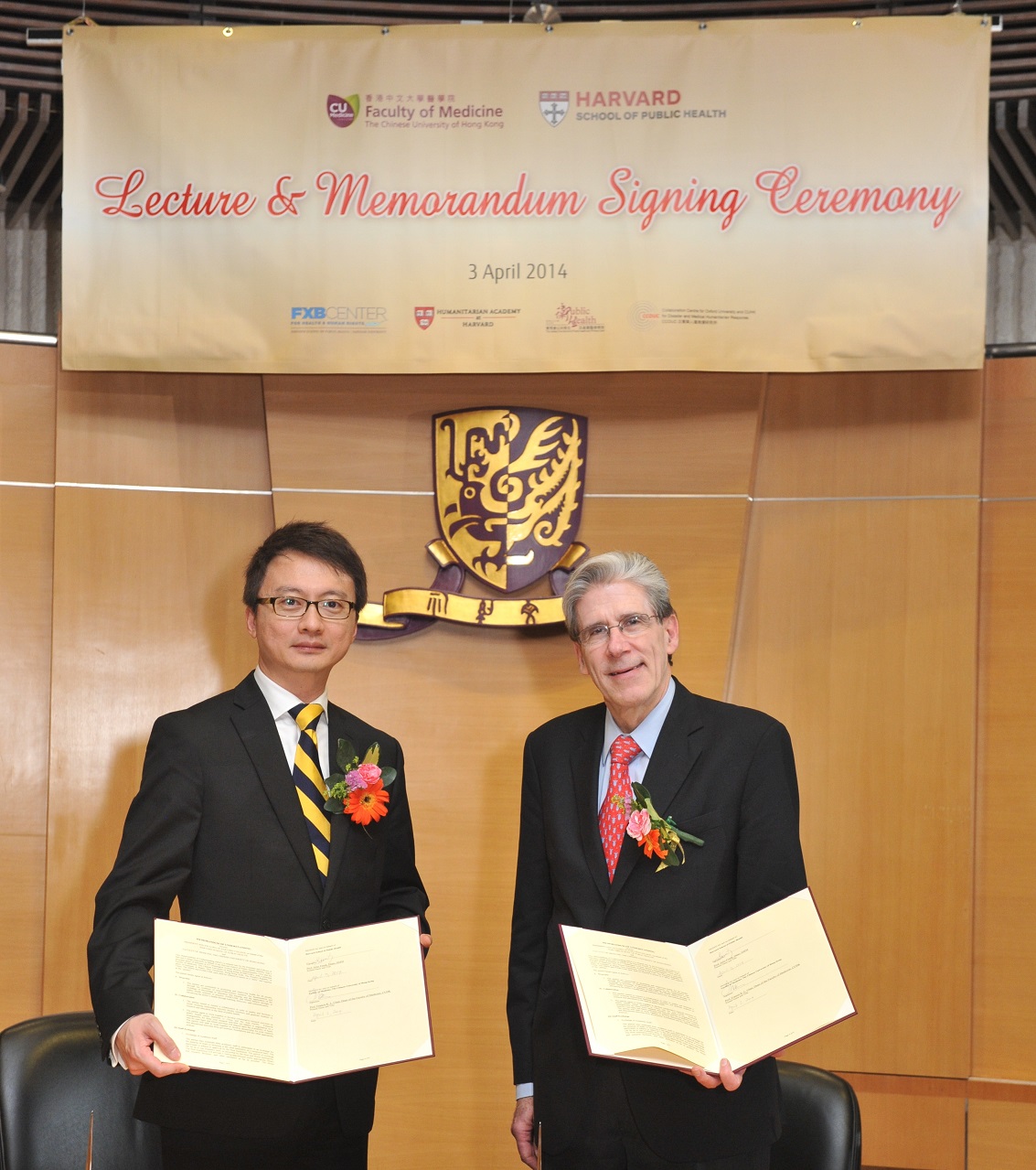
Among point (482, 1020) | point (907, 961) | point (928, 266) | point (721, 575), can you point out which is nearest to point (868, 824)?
point (907, 961)

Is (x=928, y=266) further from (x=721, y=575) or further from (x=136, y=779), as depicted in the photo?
(x=136, y=779)

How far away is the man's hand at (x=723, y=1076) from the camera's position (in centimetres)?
201

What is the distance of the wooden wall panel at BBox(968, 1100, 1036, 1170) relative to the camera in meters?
3.98

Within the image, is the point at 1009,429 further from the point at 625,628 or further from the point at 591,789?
the point at 591,789

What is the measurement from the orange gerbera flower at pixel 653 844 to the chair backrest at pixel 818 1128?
60 centimetres

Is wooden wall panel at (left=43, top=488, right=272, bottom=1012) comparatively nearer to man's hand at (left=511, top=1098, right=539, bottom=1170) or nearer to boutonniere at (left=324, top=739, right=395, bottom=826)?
boutonniere at (left=324, top=739, right=395, bottom=826)

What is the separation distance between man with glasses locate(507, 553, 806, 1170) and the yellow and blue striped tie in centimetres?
42

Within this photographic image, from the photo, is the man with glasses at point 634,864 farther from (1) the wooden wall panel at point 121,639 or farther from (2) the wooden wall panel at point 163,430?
(2) the wooden wall panel at point 163,430

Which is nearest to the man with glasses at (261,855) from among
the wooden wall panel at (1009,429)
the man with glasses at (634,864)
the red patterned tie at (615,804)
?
the man with glasses at (634,864)

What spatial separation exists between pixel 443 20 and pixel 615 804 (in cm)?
311

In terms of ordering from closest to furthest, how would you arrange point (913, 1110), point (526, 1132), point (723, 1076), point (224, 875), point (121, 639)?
point (723, 1076)
point (224, 875)
point (526, 1132)
point (913, 1110)
point (121, 639)

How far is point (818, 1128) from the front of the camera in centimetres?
245

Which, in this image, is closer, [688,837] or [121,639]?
[688,837]

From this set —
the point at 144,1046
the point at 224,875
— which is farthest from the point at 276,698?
the point at 144,1046
